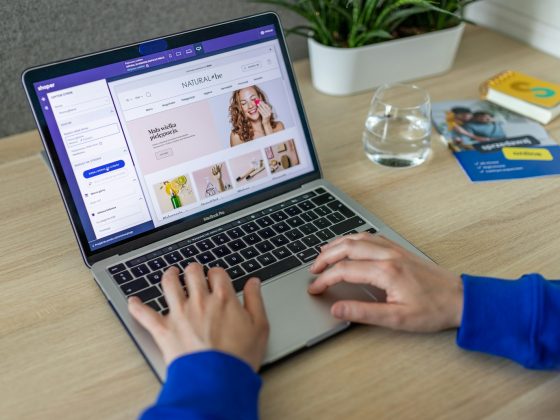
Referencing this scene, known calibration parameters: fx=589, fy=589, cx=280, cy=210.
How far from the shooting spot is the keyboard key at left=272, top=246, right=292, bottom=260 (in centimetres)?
68

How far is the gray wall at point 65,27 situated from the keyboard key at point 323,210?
48cm

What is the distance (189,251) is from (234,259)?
0.06m

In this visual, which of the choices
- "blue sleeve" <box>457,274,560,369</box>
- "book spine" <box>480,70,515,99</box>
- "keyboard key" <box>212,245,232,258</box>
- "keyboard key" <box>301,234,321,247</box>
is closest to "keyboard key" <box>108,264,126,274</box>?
"keyboard key" <box>212,245,232,258</box>

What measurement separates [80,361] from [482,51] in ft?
3.22

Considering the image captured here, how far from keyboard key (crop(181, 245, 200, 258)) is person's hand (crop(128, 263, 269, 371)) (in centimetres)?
6

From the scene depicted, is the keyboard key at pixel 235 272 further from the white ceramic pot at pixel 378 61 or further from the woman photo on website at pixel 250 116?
the white ceramic pot at pixel 378 61

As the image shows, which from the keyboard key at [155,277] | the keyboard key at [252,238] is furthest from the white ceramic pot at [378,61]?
the keyboard key at [155,277]

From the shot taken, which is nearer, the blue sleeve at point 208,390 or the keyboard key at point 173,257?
the blue sleeve at point 208,390

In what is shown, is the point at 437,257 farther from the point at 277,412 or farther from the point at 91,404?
the point at 91,404

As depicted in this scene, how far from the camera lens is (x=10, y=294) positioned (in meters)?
0.66

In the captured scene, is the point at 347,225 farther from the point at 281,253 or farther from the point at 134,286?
the point at 134,286

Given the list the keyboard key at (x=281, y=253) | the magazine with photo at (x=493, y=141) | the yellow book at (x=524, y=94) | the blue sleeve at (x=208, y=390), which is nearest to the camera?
the blue sleeve at (x=208, y=390)

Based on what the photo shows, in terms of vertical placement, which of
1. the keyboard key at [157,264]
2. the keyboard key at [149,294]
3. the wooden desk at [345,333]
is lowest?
the wooden desk at [345,333]

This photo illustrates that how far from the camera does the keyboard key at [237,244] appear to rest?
0.69 meters
